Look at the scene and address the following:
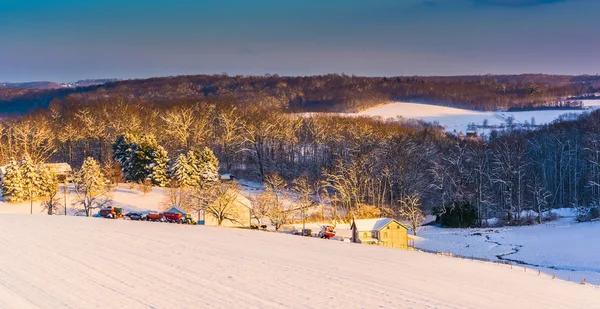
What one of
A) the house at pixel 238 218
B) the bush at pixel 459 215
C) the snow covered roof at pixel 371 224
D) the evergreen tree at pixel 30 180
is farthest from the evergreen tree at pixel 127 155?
the bush at pixel 459 215

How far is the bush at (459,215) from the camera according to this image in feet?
168

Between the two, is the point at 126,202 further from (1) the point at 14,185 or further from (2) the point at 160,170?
(2) the point at 160,170

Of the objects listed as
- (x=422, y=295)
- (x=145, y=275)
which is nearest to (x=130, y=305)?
(x=145, y=275)

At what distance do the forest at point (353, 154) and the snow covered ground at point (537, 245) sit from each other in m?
5.41

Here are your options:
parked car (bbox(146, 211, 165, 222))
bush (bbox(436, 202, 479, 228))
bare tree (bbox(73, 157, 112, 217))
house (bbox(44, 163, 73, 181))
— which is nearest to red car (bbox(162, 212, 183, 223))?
parked car (bbox(146, 211, 165, 222))

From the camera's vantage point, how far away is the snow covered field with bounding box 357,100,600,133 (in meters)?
144

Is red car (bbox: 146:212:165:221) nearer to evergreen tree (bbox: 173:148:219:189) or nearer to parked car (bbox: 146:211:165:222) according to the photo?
parked car (bbox: 146:211:165:222)

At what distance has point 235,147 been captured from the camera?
81.6 meters

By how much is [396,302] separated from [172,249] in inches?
429

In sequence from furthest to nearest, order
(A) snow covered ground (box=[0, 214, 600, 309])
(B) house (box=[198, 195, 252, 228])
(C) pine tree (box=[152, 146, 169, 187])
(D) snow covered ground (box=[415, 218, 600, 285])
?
1. (C) pine tree (box=[152, 146, 169, 187])
2. (B) house (box=[198, 195, 252, 228])
3. (D) snow covered ground (box=[415, 218, 600, 285])
4. (A) snow covered ground (box=[0, 214, 600, 309])

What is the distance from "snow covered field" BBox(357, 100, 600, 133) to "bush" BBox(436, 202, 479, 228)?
82.7 metres

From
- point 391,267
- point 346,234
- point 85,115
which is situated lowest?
point 346,234

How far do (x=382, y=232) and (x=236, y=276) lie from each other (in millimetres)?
23993

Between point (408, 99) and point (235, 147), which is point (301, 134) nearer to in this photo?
point (235, 147)
